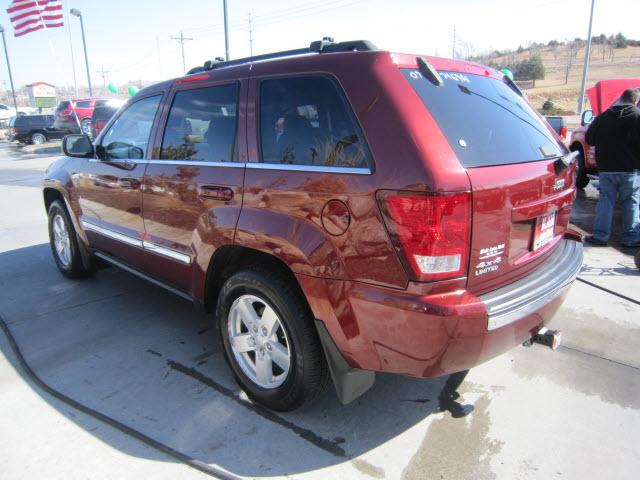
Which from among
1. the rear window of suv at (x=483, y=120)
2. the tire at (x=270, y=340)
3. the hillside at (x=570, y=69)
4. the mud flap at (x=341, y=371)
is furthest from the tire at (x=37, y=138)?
the hillside at (x=570, y=69)

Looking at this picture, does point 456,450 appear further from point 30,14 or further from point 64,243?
point 30,14

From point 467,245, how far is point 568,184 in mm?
1211

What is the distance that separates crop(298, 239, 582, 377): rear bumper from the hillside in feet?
134

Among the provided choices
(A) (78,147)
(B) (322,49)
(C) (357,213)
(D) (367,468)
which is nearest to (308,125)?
(B) (322,49)

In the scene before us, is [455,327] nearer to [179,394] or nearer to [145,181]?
[179,394]

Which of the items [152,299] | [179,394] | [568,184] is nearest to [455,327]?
[568,184]

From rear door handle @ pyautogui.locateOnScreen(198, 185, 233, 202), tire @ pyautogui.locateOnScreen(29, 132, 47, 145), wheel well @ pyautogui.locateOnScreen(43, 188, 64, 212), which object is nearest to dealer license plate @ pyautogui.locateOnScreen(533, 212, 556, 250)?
rear door handle @ pyautogui.locateOnScreen(198, 185, 233, 202)

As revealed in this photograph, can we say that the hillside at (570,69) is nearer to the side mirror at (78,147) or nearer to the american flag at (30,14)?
the american flag at (30,14)

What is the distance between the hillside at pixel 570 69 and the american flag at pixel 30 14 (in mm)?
35520

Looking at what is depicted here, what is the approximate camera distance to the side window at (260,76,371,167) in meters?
2.16

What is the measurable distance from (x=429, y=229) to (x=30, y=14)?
1540cm

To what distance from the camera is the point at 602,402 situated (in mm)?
2740

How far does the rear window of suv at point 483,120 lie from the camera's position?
2140 millimetres

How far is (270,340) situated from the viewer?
8.59 ft
